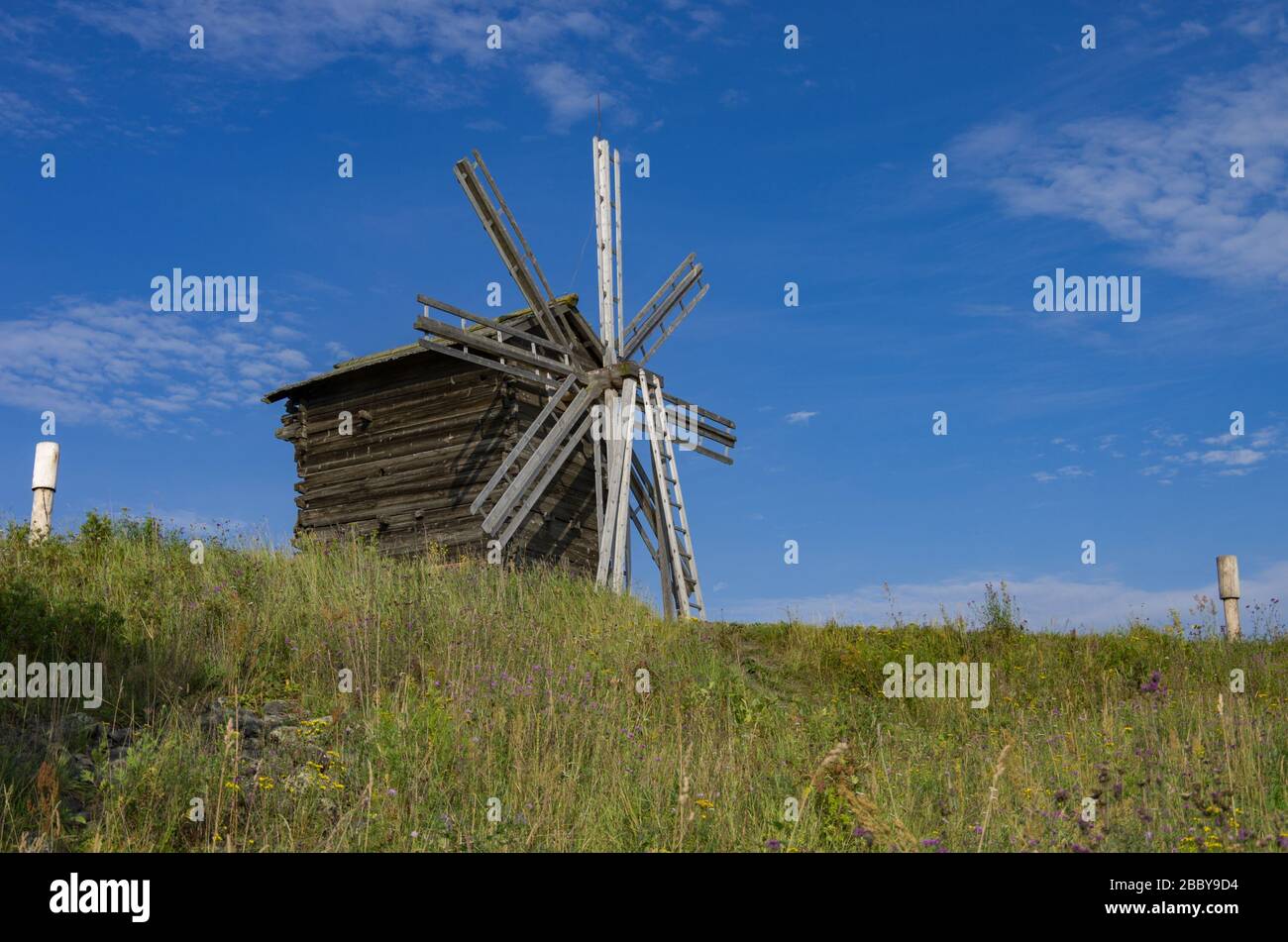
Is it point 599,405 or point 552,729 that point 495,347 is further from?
point 552,729

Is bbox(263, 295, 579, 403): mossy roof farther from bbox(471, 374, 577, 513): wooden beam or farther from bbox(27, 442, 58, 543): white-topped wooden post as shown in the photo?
bbox(27, 442, 58, 543): white-topped wooden post

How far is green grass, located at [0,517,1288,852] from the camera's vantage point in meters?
6.16

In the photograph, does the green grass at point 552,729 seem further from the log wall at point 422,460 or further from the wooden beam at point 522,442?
the log wall at point 422,460

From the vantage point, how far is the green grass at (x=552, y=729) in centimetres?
616

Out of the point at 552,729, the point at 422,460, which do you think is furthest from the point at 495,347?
the point at 552,729

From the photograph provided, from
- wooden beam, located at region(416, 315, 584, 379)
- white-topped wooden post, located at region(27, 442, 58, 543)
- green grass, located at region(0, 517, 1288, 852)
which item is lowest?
green grass, located at region(0, 517, 1288, 852)

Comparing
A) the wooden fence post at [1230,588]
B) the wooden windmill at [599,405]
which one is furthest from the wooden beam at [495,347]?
the wooden fence post at [1230,588]

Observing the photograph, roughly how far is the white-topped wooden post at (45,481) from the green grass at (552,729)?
1353 mm

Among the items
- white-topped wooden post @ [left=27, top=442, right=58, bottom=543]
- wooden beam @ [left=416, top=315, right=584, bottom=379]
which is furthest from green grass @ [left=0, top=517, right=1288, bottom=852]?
wooden beam @ [left=416, top=315, right=584, bottom=379]

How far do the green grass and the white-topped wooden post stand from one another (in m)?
1.35

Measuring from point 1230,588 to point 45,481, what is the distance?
18962 mm

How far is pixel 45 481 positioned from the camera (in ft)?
43.5
